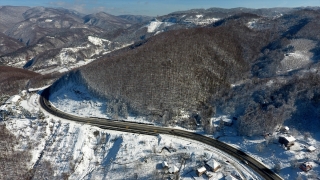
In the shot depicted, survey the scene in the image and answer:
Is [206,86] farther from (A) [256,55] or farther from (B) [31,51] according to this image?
(B) [31,51]

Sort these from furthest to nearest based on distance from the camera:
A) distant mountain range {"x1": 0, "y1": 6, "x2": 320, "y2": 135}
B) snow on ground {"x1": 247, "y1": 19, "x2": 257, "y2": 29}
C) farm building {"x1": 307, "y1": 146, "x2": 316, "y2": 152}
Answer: snow on ground {"x1": 247, "y1": 19, "x2": 257, "y2": 29}
distant mountain range {"x1": 0, "y1": 6, "x2": 320, "y2": 135}
farm building {"x1": 307, "y1": 146, "x2": 316, "y2": 152}

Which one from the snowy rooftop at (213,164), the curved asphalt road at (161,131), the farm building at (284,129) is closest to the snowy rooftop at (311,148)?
the farm building at (284,129)

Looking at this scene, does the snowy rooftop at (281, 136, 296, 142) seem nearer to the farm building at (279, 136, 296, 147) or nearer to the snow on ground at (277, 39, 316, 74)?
the farm building at (279, 136, 296, 147)

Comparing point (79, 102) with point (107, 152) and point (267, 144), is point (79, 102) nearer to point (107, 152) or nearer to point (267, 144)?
point (107, 152)

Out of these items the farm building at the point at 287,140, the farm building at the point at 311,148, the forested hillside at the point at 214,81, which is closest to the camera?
the farm building at the point at 311,148

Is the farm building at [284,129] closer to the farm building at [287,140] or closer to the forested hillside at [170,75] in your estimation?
the farm building at [287,140]

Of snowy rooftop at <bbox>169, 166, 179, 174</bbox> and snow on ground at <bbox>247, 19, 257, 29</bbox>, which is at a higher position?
snow on ground at <bbox>247, 19, 257, 29</bbox>

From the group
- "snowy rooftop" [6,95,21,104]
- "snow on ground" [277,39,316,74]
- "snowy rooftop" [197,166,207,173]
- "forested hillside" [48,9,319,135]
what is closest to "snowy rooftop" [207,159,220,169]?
"snowy rooftop" [197,166,207,173]
